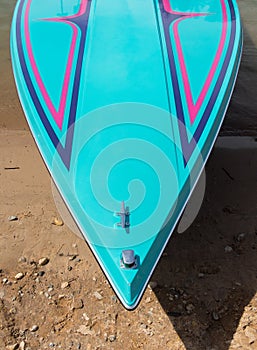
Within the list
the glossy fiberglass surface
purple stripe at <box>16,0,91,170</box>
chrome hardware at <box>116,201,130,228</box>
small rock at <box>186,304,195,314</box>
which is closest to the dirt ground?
small rock at <box>186,304,195,314</box>

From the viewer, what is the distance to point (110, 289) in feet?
10.5

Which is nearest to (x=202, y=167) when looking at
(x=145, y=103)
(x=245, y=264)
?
(x=145, y=103)

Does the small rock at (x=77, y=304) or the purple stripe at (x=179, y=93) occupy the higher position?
the purple stripe at (x=179, y=93)

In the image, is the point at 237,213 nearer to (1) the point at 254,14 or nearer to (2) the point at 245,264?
(2) the point at 245,264

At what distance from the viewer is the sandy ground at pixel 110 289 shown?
2934mm

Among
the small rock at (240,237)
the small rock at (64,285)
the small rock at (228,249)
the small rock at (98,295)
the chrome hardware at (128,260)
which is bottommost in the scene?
the small rock at (98,295)

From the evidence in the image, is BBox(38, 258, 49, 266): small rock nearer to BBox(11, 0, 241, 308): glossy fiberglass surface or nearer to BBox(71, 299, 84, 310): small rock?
BBox(71, 299, 84, 310): small rock

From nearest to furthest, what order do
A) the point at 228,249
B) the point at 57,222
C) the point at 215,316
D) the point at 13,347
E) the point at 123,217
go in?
the point at 123,217 < the point at 13,347 < the point at 215,316 < the point at 228,249 < the point at 57,222

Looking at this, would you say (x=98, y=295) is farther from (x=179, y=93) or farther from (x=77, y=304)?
(x=179, y=93)

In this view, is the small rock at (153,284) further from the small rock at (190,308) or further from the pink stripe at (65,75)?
the pink stripe at (65,75)

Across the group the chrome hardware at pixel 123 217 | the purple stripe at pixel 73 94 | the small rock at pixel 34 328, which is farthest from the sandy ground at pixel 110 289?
the purple stripe at pixel 73 94

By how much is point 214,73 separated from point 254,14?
460 centimetres

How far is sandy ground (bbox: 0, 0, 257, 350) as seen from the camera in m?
2.93

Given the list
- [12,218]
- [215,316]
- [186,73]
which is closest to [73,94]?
[186,73]
